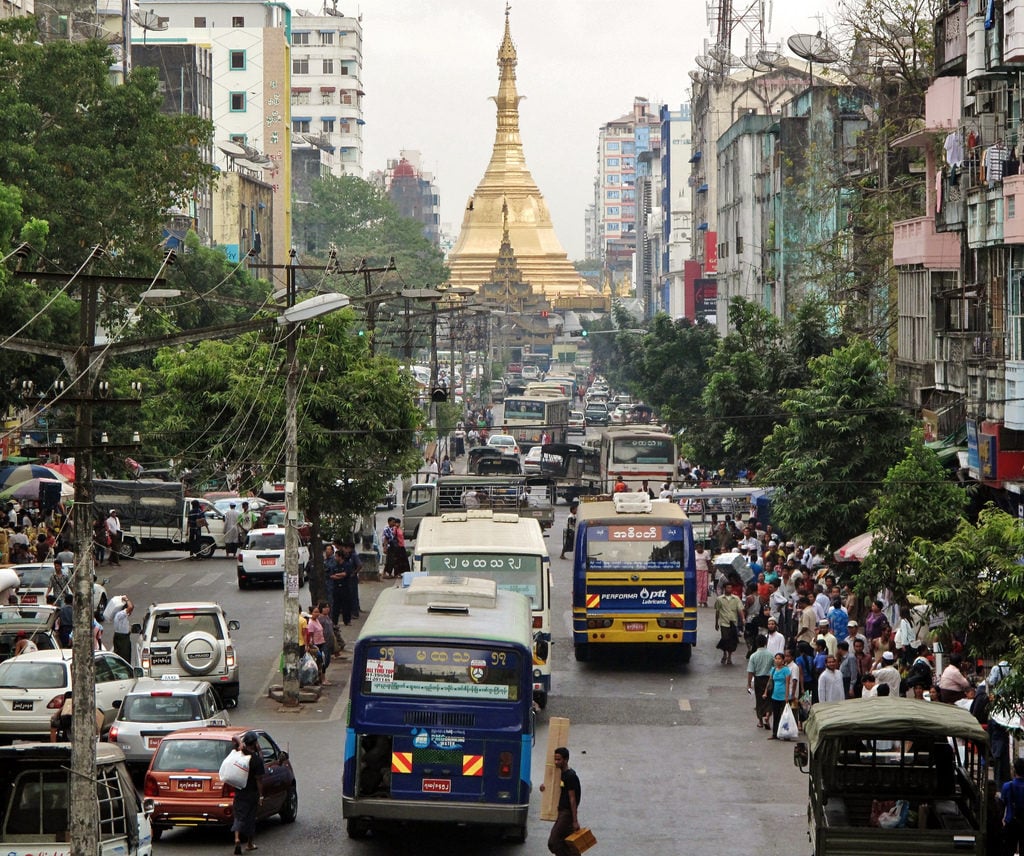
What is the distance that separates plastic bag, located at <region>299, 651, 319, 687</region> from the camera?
1140 inches

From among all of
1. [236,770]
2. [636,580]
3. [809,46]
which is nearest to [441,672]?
[236,770]

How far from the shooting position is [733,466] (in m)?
53.9

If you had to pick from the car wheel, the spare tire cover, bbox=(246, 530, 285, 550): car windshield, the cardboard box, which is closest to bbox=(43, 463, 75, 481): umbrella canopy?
bbox=(246, 530, 285, 550): car windshield

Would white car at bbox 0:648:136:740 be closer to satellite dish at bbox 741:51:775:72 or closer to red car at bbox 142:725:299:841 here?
red car at bbox 142:725:299:841

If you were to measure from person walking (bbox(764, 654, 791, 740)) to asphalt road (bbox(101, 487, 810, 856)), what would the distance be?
27 cm

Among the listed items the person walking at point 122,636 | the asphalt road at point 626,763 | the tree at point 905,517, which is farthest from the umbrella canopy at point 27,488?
the tree at point 905,517

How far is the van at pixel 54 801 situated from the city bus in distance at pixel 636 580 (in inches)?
576

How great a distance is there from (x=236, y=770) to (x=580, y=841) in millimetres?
3648

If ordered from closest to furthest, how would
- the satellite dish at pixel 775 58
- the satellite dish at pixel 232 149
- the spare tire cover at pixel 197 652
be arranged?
the spare tire cover at pixel 197 652, the satellite dish at pixel 775 58, the satellite dish at pixel 232 149

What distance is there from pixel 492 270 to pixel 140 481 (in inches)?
4358

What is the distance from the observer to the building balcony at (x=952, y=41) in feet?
→ 111

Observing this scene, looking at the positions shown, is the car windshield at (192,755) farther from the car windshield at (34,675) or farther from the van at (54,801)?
the car windshield at (34,675)

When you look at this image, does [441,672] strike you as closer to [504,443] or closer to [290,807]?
[290,807]

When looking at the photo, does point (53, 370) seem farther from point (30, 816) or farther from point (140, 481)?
point (30, 816)
